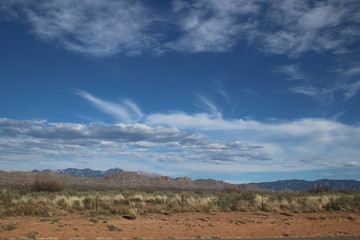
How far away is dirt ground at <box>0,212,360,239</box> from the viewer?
14.1 meters

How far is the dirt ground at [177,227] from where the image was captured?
14.1 m

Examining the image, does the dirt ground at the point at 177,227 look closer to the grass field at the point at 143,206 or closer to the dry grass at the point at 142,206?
the grass field at the point at 143,206

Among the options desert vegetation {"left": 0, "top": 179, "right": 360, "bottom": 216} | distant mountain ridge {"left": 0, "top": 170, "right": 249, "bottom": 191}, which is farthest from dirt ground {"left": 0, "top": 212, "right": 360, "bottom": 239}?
distant mountain ridge {"left": 0, "top": 170, "right": 249, "bottom": 191}

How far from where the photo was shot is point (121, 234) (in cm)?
1423

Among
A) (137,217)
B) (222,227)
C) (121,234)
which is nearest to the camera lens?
(121,234)

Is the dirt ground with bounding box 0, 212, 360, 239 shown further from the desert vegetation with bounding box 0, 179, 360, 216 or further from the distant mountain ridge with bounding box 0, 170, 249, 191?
the distant mountain ridge with bounding box 0, 170, 249, 191

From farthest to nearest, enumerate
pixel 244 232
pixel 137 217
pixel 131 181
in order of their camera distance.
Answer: pixel 131 181 → pixel 137 217 → pixel 244 232

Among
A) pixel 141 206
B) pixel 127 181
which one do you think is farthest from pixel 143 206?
pixel 127 181

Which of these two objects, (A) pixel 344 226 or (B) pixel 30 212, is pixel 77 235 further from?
(A) pixel 344 226

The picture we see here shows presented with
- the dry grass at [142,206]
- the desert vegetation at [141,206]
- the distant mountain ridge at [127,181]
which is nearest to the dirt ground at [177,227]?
the desert vegetation at [141,206]

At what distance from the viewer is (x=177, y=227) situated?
1634cm

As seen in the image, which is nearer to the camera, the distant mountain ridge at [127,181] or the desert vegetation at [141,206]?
the desert vegetation at [141,206]

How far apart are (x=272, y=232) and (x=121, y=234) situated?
7.66 m

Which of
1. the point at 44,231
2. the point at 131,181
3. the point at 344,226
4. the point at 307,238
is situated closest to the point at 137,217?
the point at 44,231
